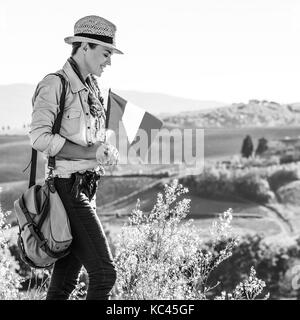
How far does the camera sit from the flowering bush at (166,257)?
4.21m

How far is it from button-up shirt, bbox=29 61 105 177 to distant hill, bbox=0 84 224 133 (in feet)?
47.3

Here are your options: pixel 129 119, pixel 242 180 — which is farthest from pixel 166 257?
pixel 242 180

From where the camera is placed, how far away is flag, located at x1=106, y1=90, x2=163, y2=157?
11.8 feet

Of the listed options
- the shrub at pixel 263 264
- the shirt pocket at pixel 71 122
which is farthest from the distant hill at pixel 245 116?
the shirt pocket at pixel 71 122

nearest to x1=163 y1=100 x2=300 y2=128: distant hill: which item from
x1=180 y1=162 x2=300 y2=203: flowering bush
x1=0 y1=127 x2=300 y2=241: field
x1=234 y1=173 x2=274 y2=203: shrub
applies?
x1=0 y1=127 x2=300 y2=241: field

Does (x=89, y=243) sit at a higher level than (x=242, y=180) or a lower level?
higher

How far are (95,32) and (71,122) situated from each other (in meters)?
0.33

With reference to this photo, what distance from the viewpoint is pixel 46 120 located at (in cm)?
291

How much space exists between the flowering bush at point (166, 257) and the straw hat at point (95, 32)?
4.43 ft

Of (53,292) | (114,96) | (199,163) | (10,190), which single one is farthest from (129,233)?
(199,163)

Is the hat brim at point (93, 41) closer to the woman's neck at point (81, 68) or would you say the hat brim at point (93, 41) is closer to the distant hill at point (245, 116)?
the woman's neck at point (81, 68)

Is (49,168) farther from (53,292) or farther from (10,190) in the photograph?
(10,190)

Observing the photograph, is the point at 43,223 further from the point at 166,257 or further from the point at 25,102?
the point at 25,102

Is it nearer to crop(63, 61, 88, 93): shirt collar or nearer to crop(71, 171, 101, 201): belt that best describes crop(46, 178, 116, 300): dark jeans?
crop(71, 171, 101, 201): belt
